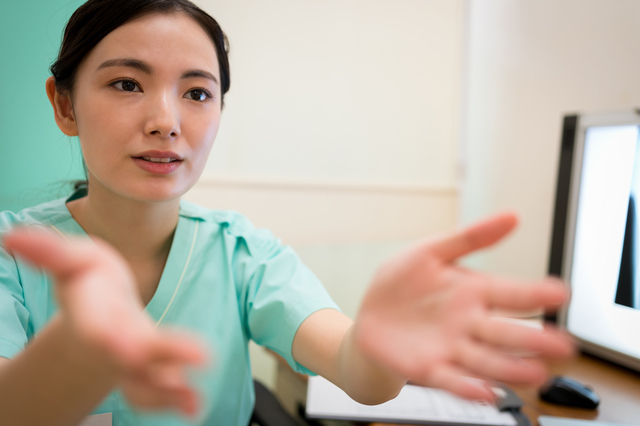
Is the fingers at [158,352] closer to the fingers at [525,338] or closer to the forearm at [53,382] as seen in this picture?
the forearm at [53,382]

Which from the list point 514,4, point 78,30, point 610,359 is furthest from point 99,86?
point 514,4

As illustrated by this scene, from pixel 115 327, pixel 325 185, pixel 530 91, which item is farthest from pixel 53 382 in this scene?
pixel 530 91

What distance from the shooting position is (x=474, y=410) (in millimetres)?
667

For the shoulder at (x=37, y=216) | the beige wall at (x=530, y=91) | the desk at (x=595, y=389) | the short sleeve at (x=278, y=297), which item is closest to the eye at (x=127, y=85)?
the shoulder at (x=37, y=216)

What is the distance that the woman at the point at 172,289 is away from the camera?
25 centimetres

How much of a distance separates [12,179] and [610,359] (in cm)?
119

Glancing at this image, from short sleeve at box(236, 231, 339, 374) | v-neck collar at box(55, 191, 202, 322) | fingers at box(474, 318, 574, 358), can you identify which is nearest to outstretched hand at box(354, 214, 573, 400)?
fingers at box(474, 318, 574, 358)

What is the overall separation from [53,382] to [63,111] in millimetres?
408

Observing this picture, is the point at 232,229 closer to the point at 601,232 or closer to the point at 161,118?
the point at 161,118

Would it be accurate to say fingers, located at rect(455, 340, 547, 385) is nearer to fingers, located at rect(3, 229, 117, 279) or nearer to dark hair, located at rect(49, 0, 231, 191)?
fingers, located at rect(3, 229, 117, 279)

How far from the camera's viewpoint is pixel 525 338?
0.28 metres

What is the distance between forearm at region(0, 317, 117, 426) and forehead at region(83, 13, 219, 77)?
1.27 feet

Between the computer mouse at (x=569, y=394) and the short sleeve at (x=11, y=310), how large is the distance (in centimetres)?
86

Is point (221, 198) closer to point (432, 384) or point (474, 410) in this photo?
point (474, 410)
